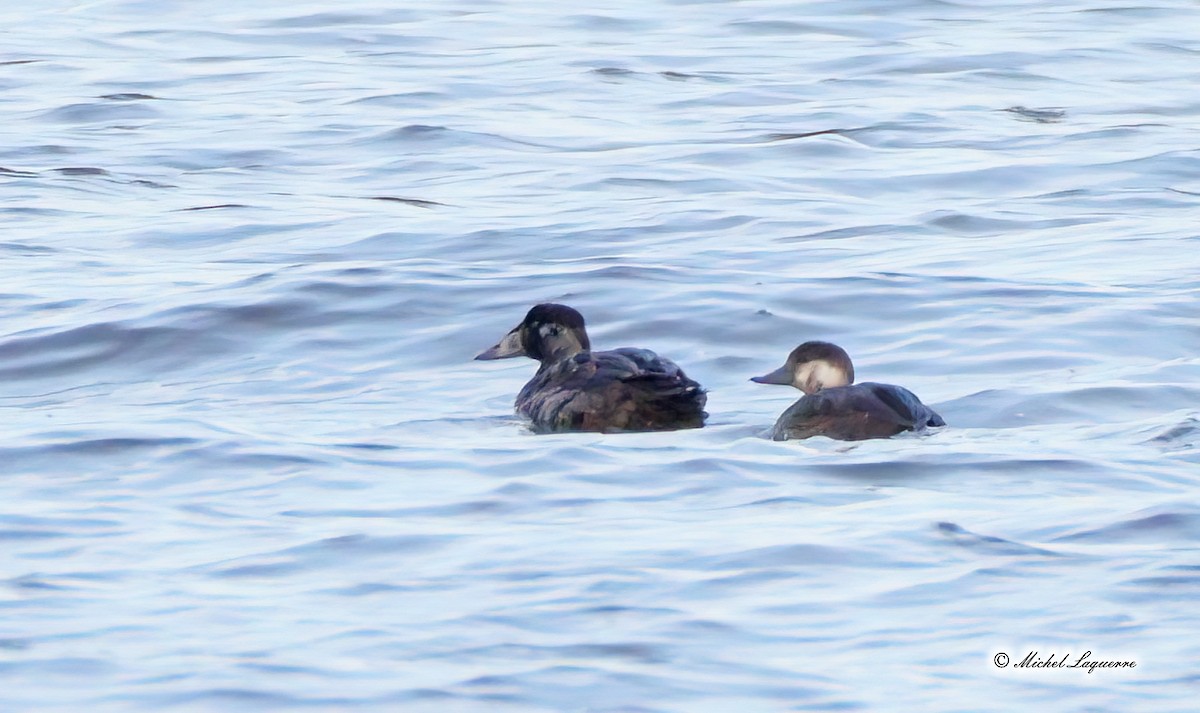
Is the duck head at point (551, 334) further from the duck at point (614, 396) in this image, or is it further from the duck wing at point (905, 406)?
the duck wing at point (905, 406)

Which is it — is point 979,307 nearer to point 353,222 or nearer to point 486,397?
point 486,397

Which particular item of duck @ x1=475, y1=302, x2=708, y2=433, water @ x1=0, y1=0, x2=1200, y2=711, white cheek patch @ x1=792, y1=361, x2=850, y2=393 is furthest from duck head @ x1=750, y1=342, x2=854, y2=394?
duck @ x1=475, y1=302, x2=708, y2=433

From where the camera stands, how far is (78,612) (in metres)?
5.89

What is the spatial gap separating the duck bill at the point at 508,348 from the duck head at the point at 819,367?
56.8 inches

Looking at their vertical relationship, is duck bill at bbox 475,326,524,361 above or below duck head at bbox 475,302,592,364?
below

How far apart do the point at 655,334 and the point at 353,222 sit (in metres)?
3.44

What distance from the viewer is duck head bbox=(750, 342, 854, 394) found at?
8.70 meters

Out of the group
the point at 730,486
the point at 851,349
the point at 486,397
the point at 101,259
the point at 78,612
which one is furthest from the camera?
the point at 101,259

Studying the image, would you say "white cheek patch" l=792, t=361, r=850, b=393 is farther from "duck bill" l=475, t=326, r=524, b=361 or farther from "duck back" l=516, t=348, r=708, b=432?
"duck bill" l=475, t=326, r=524, b=361

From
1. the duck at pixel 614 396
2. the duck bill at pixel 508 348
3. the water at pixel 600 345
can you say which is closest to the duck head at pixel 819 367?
the water at pixel 600 345

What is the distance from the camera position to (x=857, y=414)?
8.09 metres

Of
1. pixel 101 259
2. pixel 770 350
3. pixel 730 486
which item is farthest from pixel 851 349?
pixel 101 259

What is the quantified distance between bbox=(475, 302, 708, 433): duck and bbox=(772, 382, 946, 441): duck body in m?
0.47

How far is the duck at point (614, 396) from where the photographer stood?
8492 millimetres
